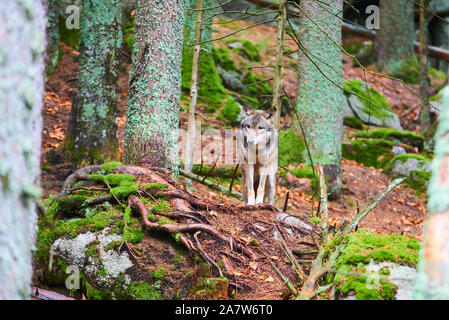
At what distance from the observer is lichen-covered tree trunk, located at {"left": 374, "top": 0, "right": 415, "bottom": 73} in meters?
19.5

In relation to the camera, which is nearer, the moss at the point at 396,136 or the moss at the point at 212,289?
the moss at the point at 212,289

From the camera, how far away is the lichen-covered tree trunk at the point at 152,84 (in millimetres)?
5508

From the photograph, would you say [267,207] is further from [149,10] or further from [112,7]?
[112,7]

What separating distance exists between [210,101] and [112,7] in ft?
18.3

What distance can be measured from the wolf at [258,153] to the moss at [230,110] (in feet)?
18.2

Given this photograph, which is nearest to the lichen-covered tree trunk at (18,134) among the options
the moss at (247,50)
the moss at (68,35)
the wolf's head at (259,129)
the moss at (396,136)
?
the wolf's head at (259,129)

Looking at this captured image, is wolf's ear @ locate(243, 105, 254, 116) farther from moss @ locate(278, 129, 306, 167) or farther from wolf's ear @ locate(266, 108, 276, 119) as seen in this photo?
moss @ locate(278, 129, 306, 167)

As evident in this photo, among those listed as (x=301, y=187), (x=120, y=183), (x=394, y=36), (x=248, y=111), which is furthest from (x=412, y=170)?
(x=394, y=36)

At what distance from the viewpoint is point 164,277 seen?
4.05m

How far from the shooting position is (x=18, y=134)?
2.19m

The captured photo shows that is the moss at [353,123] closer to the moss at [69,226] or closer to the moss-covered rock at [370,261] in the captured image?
the moss-covered rock at [370,261]

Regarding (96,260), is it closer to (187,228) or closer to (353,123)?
(187,228)

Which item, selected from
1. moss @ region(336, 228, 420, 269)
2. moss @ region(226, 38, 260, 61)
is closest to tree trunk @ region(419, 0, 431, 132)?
moss @ region(226, 38, 260, 61)

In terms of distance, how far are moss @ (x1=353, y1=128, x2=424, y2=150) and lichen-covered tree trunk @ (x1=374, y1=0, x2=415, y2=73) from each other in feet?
21.3
